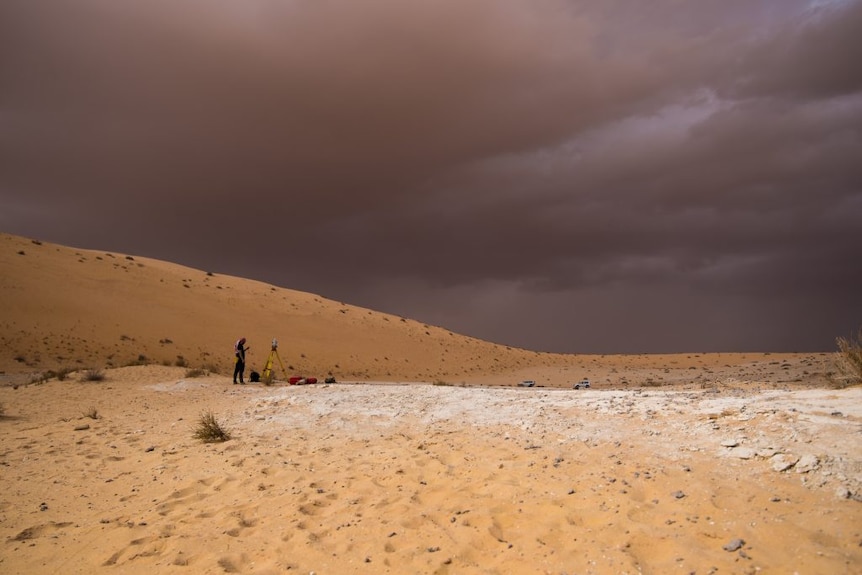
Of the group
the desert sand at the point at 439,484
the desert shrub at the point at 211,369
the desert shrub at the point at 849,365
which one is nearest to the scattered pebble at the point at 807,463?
the desert sand at the point at 439,484

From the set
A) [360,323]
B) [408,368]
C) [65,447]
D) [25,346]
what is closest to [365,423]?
[65,447]

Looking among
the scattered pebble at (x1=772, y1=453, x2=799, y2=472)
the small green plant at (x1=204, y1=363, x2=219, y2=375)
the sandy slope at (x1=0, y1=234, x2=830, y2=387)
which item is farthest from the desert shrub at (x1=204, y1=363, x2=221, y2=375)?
the scattered pebble at (x1=772, y1=453, x2=799, y2=472)

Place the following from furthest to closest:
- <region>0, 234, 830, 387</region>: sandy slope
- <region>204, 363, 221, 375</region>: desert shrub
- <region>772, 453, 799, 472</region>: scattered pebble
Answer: <region>0, 234, 830, 387</region>: sandy slope < <region>204, 363, 221, 375</region>: desert shrub < <region>772, 453, 799, 472</region>: scattered pebble

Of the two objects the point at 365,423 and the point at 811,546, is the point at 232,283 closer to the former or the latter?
the point at 365,423

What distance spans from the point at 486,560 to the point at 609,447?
3294mm

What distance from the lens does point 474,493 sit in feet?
21.2

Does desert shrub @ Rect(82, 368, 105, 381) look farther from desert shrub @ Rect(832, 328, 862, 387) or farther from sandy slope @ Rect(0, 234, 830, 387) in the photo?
desert shrub @ Rect(832, 328, 862, 387)

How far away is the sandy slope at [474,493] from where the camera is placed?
4.79 meters

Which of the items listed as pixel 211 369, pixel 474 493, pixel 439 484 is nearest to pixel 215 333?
pixel 211 369

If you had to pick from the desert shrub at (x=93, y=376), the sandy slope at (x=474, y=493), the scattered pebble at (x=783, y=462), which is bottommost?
the sandy slope at (x=474, y=493)

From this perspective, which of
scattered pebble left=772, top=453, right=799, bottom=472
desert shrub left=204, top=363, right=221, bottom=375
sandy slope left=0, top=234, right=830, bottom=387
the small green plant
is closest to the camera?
scattered pebble left=772, top=453, right=799, bottom=472

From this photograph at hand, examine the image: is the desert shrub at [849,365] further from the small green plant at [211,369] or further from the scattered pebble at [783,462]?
the small green plant at [211,369]

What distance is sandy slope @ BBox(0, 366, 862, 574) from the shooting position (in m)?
4.79

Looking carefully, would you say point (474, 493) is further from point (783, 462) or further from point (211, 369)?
point (211, 369)
